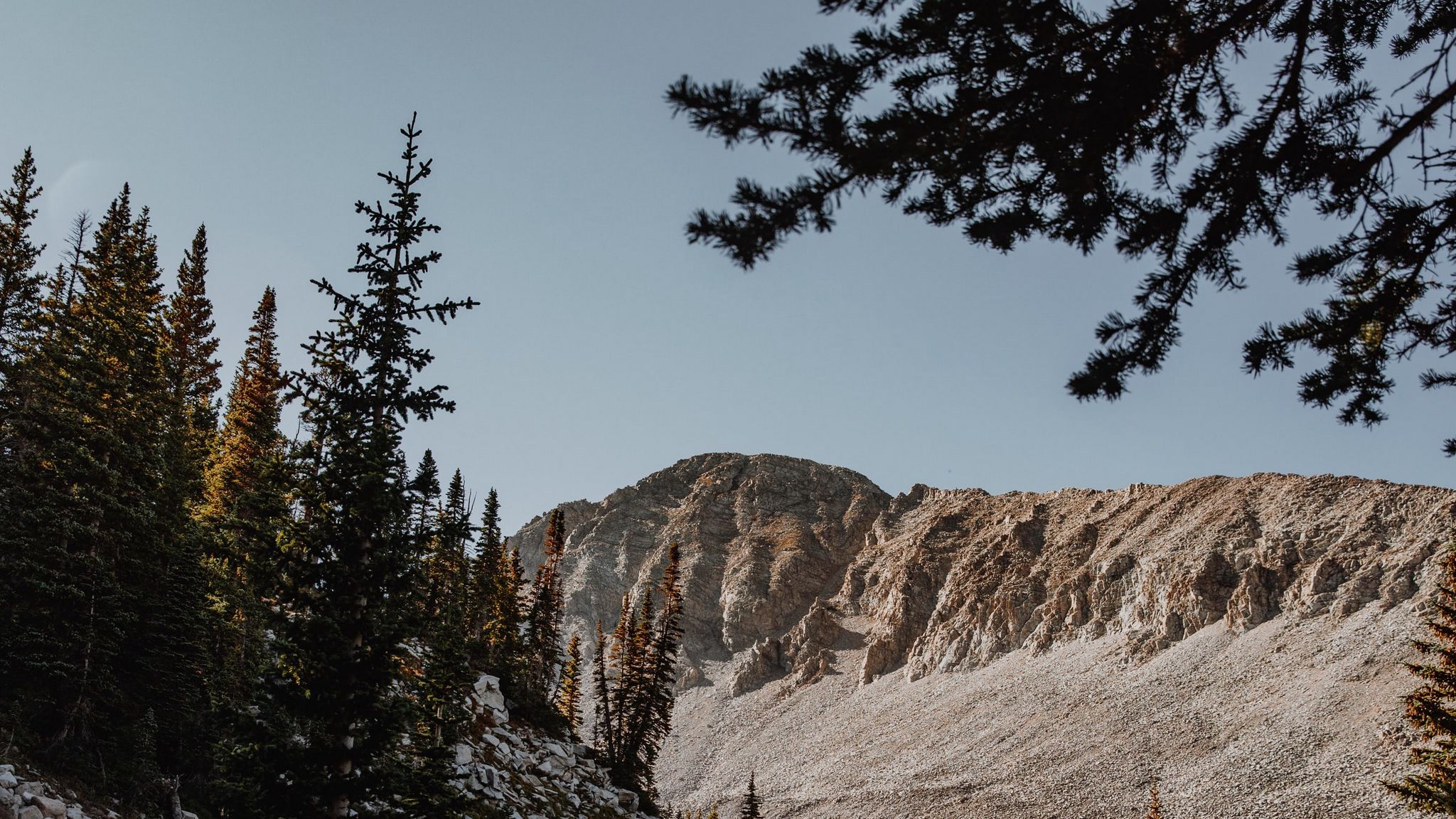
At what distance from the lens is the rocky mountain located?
67.4 meters

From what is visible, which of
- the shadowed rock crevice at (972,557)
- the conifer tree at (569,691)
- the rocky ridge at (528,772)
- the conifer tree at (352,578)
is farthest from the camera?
the shadowed rock crevice at (972,557)

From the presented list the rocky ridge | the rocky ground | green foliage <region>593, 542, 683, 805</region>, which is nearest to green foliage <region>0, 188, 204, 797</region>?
the rocky ground

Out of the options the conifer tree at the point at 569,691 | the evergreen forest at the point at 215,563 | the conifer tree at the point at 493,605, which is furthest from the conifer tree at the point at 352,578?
the conifer tree at the point at 569,691

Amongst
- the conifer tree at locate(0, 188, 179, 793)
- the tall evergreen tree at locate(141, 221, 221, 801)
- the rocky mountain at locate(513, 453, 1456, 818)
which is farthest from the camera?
the rocky mountain at locate(513, 453, 1456, 818)

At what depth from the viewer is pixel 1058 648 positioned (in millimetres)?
100625

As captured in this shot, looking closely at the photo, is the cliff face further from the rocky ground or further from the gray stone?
the gray stone

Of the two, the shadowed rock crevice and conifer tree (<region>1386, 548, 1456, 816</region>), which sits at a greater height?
the shadowed rock crevice

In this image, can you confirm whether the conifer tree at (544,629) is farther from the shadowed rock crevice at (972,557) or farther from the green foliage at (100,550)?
the shadowed rock crevice at (972,557)

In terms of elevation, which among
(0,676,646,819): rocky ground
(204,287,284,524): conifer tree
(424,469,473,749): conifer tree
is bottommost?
(0,676,646,819): rocky ground

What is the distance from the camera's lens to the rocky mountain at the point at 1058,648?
67438 mm

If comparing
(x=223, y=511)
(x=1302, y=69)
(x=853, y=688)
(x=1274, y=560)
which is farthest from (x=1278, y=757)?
(x=1302, y=69)

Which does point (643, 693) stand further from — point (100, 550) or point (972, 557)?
point (972, 557)

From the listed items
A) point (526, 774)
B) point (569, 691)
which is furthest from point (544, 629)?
point (526, 774)

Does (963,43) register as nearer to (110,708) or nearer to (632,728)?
(110,708)
